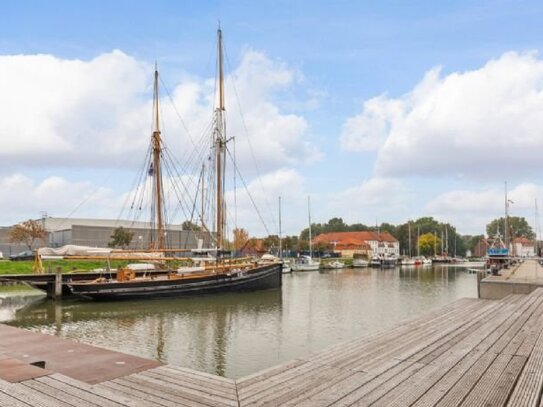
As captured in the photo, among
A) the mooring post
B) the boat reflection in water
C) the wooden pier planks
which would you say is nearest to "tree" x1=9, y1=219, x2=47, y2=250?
the mooring post

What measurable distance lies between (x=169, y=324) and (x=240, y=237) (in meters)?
72.6

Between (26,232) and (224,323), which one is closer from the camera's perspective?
(224,323)

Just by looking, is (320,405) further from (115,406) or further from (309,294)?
(309,294)

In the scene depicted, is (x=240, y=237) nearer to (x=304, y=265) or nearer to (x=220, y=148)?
(x=304, y=265)

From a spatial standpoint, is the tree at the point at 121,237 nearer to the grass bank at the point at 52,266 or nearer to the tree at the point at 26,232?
the tree at the point at 26,232

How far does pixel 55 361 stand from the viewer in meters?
8.30

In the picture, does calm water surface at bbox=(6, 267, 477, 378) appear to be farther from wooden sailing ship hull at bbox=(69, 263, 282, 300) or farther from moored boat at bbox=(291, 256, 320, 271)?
moored boat at bbox=(291, 256, 320, 271)

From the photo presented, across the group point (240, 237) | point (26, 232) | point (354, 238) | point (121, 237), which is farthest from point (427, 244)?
point (26, 232)

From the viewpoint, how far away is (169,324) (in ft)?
68.4

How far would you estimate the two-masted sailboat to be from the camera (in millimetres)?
29219

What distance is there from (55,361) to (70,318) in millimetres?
15960

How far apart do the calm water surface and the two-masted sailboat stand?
85cm

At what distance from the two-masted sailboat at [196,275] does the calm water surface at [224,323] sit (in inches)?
33.6

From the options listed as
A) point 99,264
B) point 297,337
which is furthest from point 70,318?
point 99,264
